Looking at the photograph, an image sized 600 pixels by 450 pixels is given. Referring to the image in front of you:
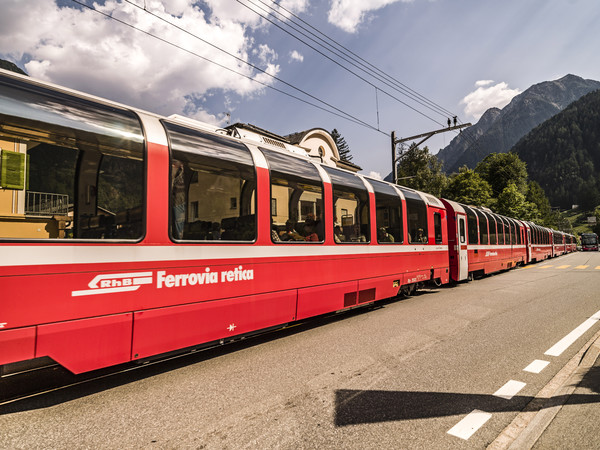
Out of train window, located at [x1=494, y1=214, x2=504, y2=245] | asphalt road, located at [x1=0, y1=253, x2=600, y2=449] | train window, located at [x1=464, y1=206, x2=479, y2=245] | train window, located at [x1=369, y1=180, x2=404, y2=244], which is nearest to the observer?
asphalt road, located at [x1=0, y1=253, x2=600, y2=449]

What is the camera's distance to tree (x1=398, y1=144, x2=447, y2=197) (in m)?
55.8

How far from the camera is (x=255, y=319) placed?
15.9 feet

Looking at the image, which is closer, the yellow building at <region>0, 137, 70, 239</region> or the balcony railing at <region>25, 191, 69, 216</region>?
the yellow building at <region>0, 137, 70, 239</region>

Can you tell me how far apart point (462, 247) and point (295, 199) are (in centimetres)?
903

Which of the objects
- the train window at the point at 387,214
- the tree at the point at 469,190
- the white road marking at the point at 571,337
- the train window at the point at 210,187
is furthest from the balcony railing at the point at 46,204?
the tree at the point at 469,190

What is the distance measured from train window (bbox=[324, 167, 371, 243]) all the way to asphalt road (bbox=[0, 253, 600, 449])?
1905 mm

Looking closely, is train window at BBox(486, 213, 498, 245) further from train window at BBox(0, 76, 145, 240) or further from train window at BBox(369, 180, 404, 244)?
train window at BBox(0, 76, 145, 240)

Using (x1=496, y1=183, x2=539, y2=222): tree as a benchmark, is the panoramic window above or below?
below

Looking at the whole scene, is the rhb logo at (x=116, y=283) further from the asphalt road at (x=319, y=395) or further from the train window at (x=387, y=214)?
the train window at (x=387, y=214)

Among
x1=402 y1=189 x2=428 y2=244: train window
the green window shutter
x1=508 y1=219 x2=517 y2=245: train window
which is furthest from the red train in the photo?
x1=508 y1=219 x2=517 y2=245: train window

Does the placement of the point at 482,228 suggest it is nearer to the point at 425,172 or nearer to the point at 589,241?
the point at 425,172

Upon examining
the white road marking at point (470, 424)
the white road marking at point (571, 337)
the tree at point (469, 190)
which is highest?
the tree at point (469, 190)

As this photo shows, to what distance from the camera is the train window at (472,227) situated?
13117 mm

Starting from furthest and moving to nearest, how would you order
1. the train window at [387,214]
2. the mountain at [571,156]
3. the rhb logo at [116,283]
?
the mountain at [571,156]
the train window at [387,214]
the rhb logo at [116,283]
